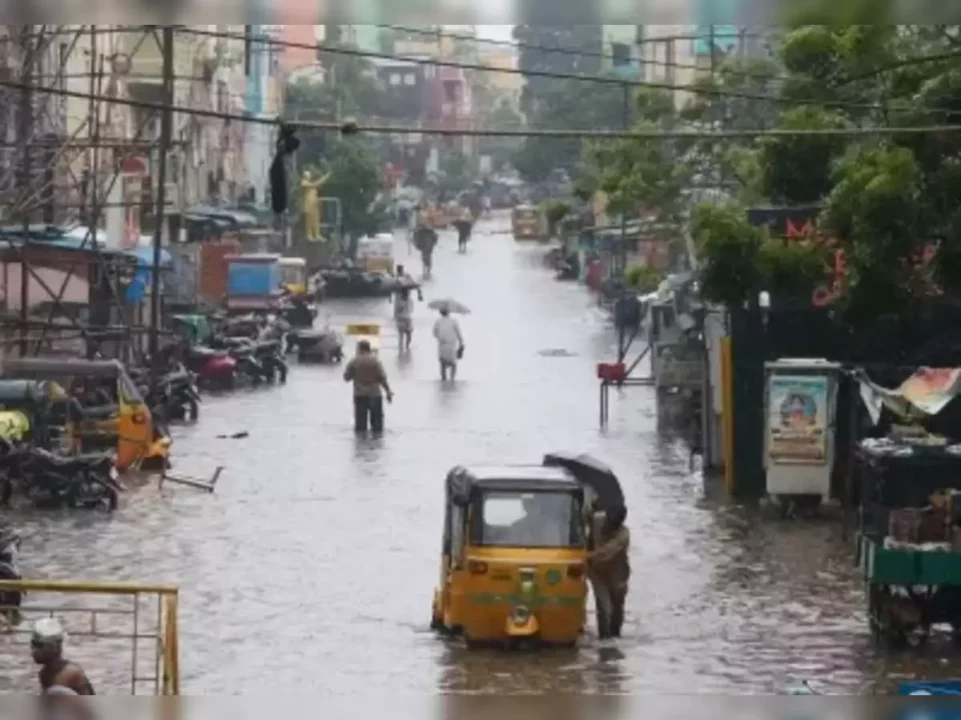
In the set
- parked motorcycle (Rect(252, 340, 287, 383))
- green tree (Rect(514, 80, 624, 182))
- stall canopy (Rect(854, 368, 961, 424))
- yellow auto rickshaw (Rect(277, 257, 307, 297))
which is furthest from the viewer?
green tree (Rect(514, 80, 624, 182))

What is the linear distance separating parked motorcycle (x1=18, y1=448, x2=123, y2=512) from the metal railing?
468 cm

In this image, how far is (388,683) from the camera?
12.8m

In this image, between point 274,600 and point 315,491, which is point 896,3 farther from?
point 315,491

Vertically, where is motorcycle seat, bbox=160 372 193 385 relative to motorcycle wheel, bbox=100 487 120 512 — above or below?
A: above

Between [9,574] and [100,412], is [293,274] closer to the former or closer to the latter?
[100,412]

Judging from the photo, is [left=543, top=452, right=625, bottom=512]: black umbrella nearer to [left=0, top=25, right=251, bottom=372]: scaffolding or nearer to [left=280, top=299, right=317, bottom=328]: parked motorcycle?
[left=0, top=25, right=251, bottom=372]: scaffolding

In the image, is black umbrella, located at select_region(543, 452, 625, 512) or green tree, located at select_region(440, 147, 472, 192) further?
green tree, located at select_region(440, 147, 472, 192)

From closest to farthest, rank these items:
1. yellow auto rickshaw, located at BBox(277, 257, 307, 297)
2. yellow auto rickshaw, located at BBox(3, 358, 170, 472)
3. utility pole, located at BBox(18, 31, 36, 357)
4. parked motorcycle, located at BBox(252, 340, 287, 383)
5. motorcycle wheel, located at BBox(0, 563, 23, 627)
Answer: motorcycle wheel, located at BBox(0, 563, 23, 627)
yellow auto rickshaw, located at BBox(3, 358, 170, 472)
utility pole, located at BBox(18, 31, 36, 357)
parked motorcycle, located at BBox(252, 340, 287, 383)
yellow auto rickshaw, located at BBox(277, 257, 307, 297)

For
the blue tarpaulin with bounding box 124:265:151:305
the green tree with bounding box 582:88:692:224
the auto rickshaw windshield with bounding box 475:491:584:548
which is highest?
the green tree with bounding box 582:88:692:224

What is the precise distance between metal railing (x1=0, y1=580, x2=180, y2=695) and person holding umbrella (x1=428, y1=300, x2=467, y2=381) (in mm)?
16999

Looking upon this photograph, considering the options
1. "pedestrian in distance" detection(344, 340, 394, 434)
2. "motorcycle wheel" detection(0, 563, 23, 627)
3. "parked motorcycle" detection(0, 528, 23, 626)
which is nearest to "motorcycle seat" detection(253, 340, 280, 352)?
"pedestrian in distance" detection(344, 340, 394, 434)

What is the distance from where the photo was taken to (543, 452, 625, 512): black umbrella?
569 inches

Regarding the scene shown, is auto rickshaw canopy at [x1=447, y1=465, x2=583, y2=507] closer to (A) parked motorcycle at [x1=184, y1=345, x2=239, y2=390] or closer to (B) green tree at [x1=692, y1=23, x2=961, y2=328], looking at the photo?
(B) green tree at [x1=692, y1=23, x2=961, y2=328]

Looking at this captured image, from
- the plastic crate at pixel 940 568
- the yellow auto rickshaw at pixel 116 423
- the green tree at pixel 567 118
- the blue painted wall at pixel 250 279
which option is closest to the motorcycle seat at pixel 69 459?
the yellow auto rickshaw at pixel 116 423
